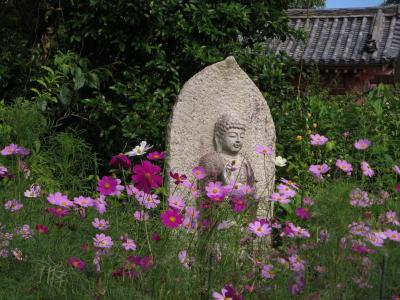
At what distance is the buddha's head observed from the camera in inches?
144

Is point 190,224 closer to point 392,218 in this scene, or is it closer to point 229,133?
point 392,218

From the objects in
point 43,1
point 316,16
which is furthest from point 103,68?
point 316,16

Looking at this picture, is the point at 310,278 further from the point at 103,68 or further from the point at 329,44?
the point at 329,44

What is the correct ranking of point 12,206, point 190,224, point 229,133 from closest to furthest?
point 190,224 → point 12,206 → point 229,133

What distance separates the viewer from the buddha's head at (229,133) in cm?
366

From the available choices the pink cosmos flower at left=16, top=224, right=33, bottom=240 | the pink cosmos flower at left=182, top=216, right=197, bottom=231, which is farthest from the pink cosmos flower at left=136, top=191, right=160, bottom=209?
the pink cosmos flower at left=16, top=224, right=33, bottom=240

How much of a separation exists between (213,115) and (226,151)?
0.23m

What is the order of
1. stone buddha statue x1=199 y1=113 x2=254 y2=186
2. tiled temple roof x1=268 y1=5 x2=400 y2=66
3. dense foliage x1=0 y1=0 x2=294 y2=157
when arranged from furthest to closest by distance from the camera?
tiled temple roof x1=268 y1=5 x2=400 y2=66 < dense foliage x1=0 y1=0 x2=294 y2=157 < stone buddha statue x1=199 y1=113 x2=254 y2=186

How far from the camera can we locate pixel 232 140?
367cm

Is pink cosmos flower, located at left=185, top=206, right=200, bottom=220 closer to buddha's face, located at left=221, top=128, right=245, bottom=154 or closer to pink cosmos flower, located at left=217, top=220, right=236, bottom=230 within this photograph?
pink cosmos flower, located at left=217, top=220, right=236, bottom=230

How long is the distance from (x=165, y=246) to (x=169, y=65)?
2875mm

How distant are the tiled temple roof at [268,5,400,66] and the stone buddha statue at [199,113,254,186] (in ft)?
30.4

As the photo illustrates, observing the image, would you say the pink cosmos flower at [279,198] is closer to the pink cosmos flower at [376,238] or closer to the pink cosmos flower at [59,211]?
the pink cosmos flower at [376,238]

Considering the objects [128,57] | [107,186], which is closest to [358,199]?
[107,186]
